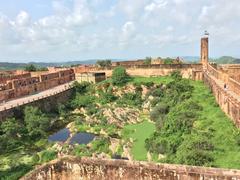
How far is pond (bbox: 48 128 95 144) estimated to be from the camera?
29156mm

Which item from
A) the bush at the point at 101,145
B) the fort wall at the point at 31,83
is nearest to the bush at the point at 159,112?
the bush at the point at 101,145

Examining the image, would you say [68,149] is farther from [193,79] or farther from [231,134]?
[193,79]

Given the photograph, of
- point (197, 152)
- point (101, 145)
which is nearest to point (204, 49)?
point (101, 145)

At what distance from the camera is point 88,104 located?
4150cm

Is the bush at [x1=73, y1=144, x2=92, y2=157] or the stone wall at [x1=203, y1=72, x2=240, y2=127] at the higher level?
the stone wall at [x1=203, y1=72, x2=240, y2=127]

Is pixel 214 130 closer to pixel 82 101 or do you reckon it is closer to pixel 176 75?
pixel 82 101

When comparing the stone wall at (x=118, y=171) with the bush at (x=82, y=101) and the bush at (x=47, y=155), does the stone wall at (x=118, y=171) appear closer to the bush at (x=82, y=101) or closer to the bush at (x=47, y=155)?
the bush at (x=47, y=155)

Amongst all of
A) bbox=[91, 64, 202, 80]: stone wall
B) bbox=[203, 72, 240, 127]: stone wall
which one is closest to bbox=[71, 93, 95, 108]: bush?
bbox=[91, 64, 202, 80]: stone wall

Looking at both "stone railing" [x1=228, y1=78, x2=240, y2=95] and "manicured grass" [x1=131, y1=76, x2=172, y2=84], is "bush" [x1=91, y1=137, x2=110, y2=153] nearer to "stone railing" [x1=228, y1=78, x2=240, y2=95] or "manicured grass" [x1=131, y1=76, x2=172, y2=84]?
"stone railing" [x1=228, y1=78, x2=240, y2=95]

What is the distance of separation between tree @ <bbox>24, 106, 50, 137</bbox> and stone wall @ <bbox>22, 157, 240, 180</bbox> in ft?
68.6

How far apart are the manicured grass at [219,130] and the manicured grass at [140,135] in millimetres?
4443

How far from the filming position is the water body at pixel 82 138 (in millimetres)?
29044

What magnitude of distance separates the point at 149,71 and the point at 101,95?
369 inches

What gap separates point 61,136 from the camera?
31203 millimetres
